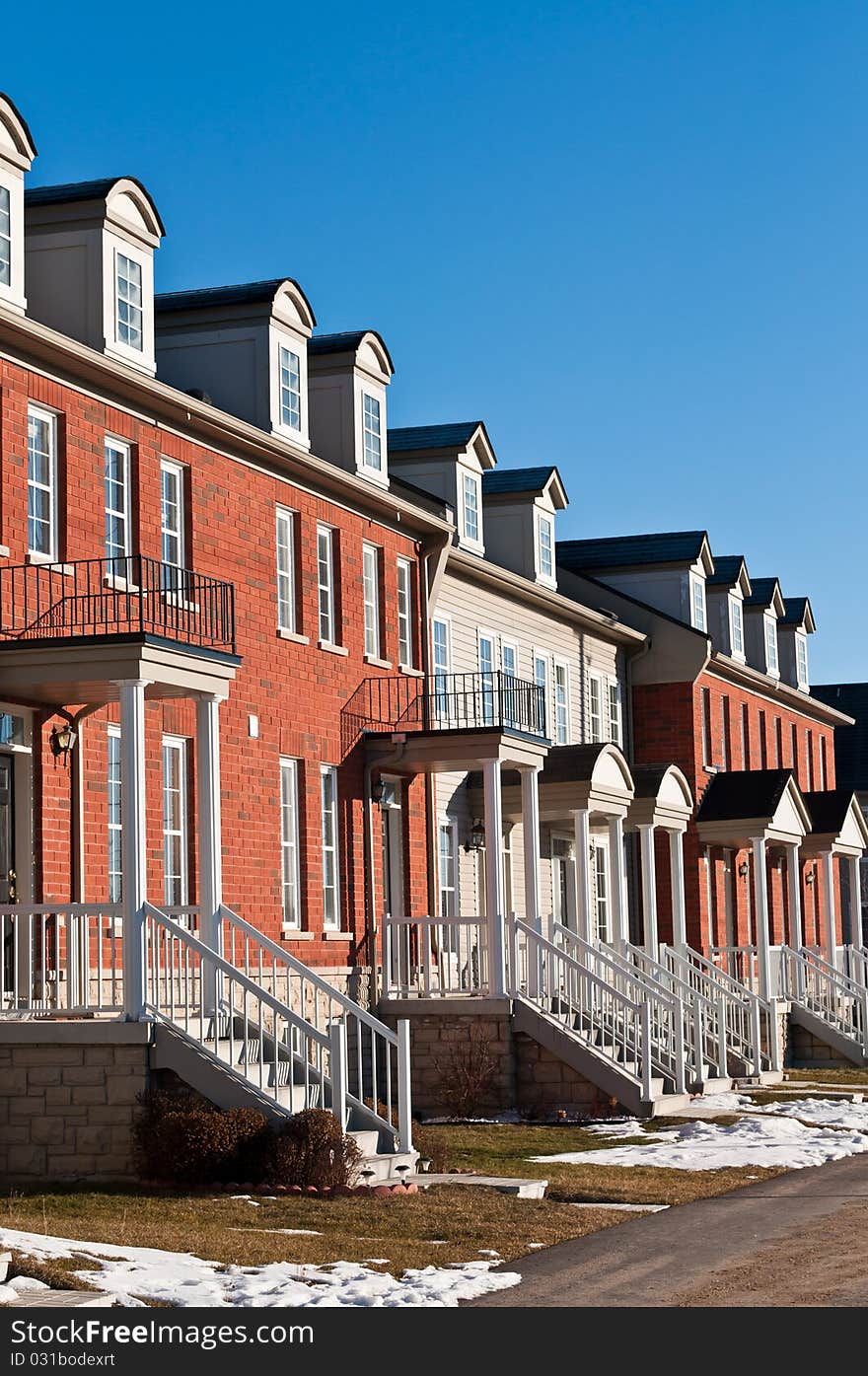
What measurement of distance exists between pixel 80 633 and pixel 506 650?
13709mm

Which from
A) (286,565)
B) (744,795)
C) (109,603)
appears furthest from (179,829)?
(744,795)

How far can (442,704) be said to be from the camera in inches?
1137

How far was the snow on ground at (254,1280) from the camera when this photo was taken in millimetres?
10883

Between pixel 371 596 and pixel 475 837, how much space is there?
16.8ft

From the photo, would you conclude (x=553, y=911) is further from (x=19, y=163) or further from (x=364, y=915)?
(x=19, y=163)

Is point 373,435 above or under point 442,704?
above

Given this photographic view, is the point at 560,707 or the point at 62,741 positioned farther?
the point at 560,707

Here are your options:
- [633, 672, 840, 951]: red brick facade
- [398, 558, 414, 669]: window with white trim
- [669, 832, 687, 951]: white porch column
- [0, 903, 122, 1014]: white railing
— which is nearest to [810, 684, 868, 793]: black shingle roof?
[633, 672, 840, 951]: red brick facade

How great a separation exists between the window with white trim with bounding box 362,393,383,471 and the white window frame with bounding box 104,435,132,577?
6339 mm

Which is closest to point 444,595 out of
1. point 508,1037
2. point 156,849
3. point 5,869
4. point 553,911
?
point 553,911

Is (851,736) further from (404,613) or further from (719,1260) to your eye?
(719,1260)

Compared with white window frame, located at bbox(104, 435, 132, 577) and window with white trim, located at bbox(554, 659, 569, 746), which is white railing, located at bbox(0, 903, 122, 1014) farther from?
window with white trim, located at bbox(554, 659, 569, 746)

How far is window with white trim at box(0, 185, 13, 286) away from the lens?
62.5 feet
